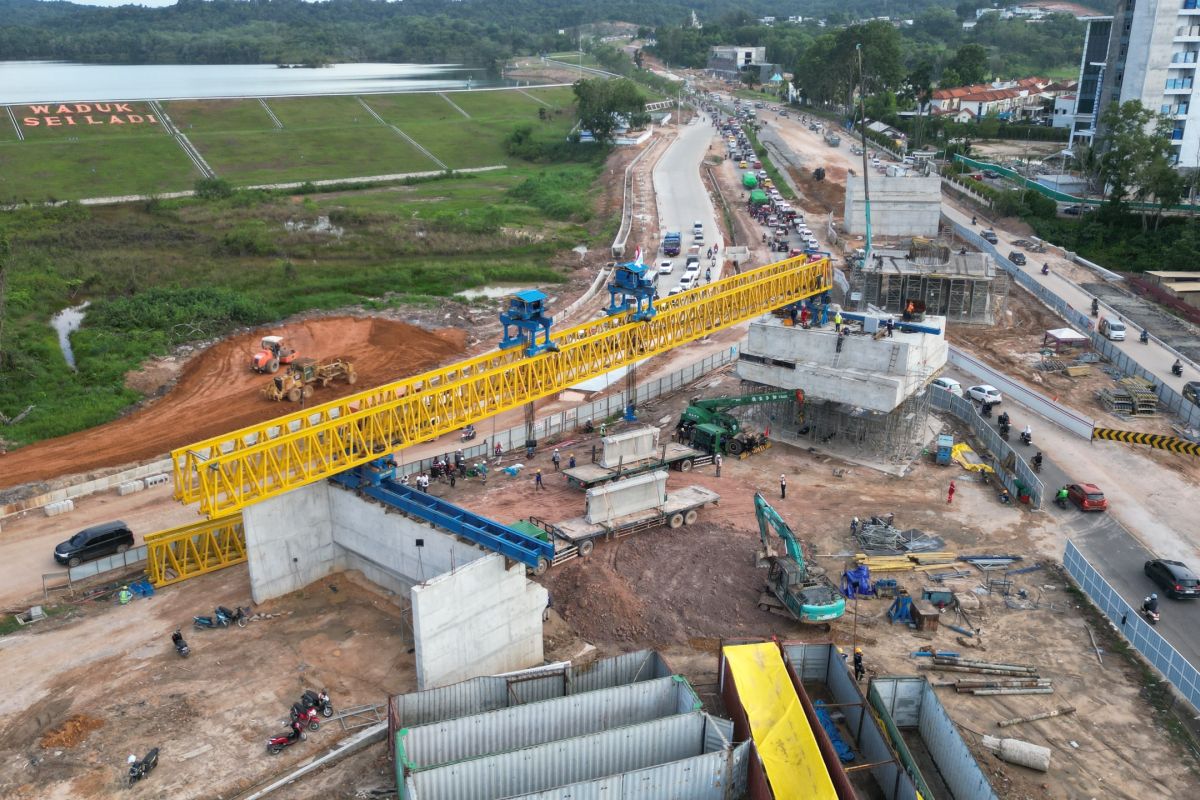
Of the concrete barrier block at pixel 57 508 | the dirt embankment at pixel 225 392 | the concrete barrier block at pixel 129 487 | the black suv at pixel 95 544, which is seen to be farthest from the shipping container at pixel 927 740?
the dirt embankment at pixel 225 392

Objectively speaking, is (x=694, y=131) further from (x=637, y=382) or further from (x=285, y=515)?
(x=285, y=515)

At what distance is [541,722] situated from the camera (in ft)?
88.4

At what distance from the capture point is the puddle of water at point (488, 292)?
257 ft

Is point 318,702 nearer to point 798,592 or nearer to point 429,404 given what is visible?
point 429,404

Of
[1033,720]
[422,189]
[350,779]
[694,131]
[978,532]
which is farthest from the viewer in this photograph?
[694,131]

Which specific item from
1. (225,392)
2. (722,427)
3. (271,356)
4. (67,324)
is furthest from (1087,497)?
(67,324)

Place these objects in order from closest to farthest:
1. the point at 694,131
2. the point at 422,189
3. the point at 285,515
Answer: the point at 285,515, the point at 422,189, the point at 694,131

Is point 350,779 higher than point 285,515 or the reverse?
the reverse

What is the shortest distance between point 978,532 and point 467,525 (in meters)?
22.9

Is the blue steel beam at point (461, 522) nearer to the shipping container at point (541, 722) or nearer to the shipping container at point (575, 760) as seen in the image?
the shipping container at point (541, 722)

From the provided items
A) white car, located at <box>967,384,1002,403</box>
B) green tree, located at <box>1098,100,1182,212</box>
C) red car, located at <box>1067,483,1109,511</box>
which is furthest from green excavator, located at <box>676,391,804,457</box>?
green tree, located at <box>1098,100,1182,212</box>

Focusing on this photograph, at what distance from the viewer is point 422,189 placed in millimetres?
122812

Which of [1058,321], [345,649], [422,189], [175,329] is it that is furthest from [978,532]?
[422,189]

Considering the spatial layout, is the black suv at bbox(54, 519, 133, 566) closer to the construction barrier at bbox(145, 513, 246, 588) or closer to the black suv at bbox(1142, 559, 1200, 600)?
the construction barrier at bbox(145, 513, 246, 588)
